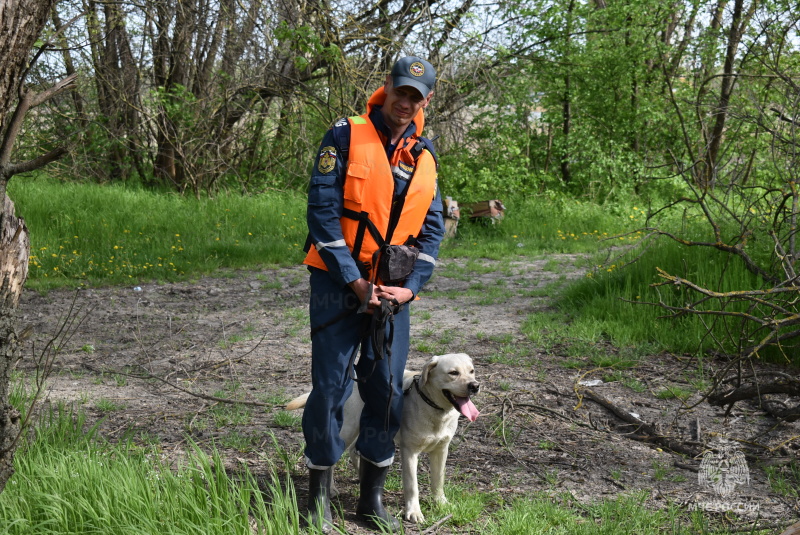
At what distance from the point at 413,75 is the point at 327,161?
21.5 inches

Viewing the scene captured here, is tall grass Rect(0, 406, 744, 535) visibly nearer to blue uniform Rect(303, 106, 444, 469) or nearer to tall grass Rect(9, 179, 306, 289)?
blue uniform Rect(303, 106, 444, 469)

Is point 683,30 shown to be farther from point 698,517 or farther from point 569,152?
point 698,517

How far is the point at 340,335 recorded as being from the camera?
3504 mm

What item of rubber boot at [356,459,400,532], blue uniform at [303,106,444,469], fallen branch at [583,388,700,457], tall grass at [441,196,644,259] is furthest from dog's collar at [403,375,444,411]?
tall grass at [441,196,644,259]

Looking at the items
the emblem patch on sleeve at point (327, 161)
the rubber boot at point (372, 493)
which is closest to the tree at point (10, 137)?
the emblem patch on sleeve at point (327, 161)

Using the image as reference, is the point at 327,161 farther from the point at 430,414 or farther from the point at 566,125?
the point at 566,125

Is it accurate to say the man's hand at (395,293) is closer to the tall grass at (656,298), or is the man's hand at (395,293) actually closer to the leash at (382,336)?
the leash at (382,336)

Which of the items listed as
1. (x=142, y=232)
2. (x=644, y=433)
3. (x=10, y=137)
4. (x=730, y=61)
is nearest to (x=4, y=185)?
(x=10, y=137)

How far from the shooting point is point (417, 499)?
3.73 meters

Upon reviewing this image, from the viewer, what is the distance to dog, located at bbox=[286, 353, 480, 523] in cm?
357

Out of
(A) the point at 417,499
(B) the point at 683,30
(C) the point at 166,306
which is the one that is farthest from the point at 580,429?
(B) the point at 683,30

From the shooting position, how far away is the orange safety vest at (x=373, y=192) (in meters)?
3.41

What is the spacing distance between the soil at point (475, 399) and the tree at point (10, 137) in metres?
0.89

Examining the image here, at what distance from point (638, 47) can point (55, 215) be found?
12.3m
